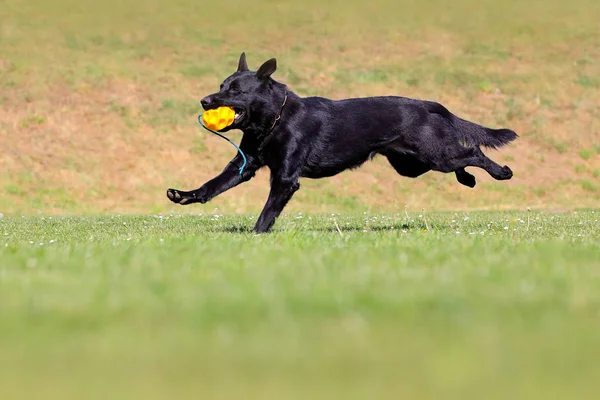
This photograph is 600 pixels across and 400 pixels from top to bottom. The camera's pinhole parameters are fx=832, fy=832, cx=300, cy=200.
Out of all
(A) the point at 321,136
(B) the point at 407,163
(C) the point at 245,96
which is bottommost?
(B) the point at 407,163

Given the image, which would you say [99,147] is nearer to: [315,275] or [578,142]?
[578,142]

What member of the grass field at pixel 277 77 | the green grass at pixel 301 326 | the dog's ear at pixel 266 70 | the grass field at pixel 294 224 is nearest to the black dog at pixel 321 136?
the dog's ear at pixel 266 70

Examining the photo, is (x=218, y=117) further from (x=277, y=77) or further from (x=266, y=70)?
(x=277, y=77)

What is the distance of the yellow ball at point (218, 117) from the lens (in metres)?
8.72

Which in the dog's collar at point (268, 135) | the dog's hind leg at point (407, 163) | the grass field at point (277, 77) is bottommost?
the grass field at point (277, 77)

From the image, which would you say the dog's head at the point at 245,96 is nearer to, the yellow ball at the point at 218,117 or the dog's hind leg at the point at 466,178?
the yellow ball at the point at 218,117

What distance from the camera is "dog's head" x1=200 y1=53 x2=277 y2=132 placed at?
345 inches

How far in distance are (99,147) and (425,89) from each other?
10772 mm

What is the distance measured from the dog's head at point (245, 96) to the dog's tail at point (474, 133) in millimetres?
2285

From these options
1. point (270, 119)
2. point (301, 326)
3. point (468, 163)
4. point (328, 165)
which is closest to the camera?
point (301, 326)

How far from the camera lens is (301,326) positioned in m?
3.57

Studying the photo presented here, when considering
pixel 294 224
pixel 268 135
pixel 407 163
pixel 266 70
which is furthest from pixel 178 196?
pixel 407 163

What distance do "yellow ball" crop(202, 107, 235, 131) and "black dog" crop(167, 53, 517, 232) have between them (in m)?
0.06

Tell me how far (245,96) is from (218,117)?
0.36 m
